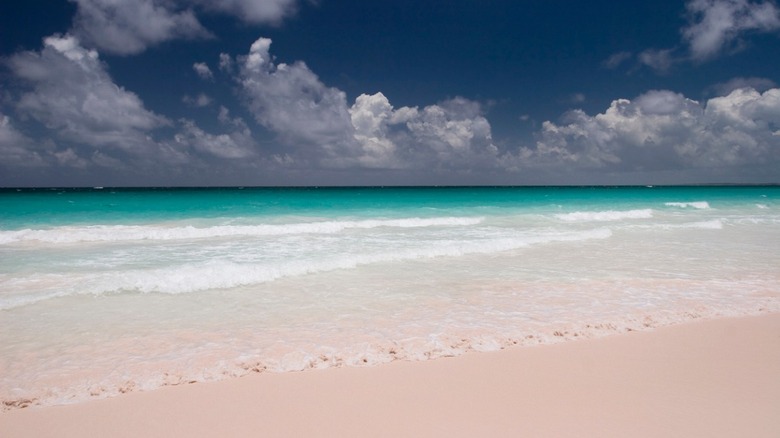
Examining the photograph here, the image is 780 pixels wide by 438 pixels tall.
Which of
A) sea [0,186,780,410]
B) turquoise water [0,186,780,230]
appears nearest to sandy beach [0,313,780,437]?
sea [0,186,780,410]

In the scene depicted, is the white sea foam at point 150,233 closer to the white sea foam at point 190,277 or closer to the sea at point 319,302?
the sea at point 319,302

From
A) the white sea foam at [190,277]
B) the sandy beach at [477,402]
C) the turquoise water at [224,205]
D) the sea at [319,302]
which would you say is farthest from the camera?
the turquoise water at [224,205]

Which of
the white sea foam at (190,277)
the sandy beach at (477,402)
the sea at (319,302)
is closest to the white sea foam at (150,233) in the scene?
the sea at (319,302)

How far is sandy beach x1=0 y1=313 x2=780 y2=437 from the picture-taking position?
3.58 metres

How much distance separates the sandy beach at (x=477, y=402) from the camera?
11.7 ft

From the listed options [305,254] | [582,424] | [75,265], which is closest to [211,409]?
[582,424]

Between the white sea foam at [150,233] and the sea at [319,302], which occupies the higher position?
the white sea foam at [150,233]

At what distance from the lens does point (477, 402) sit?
398 cm

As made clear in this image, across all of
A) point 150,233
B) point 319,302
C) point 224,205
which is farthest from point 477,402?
point 224,205

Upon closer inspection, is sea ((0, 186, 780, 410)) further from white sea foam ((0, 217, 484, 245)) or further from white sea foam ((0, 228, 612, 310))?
white sea foam ((0, 217, 484, 245))

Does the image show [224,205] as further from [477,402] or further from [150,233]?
[477,402]

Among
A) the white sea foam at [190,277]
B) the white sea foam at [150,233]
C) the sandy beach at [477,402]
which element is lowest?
the sandy beach at [477,402]

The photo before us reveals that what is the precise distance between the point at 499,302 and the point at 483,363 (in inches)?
111

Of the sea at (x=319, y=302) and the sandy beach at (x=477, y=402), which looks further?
the sea at (x=319, y=302)
